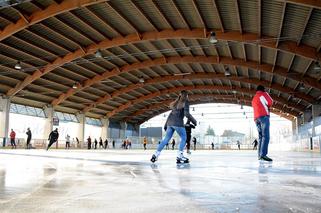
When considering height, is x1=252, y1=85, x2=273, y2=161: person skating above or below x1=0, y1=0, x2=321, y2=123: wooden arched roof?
below

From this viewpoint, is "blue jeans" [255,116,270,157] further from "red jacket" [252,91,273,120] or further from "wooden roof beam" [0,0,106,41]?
"wooden roof beam" [0,0,106,41]

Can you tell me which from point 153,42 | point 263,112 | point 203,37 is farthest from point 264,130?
point 153,42

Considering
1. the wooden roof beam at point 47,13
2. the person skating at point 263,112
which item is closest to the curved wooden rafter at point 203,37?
the wooden roof beam at point 47,13

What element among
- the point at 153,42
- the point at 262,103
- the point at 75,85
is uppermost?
the point at 153,42

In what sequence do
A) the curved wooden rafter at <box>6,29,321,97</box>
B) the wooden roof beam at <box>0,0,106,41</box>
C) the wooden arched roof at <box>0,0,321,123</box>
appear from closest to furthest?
the wooden roof beam at <box>0,0,106,41</box> → the wooden arched roof at <box>0,0,321,123</box> → the curved wooden rafter at <box>6,29,321,97</box>

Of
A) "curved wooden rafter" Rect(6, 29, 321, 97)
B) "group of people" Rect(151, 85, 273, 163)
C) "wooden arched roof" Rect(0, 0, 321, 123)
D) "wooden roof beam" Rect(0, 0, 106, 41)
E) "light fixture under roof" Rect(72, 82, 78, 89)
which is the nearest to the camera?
"group of people" Rect(151, 85, 273, 163)

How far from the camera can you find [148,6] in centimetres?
2134

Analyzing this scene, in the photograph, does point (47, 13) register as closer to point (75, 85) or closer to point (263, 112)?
point (263, 112)

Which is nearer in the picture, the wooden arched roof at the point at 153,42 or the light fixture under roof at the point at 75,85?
the wooden arched roof at the point at 153,42

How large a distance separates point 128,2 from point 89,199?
19.6m

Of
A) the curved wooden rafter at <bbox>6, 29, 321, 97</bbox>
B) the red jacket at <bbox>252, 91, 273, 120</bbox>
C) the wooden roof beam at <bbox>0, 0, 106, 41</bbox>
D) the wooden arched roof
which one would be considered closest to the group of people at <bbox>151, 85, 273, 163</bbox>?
the red jacket at <bbox>252, 91, 273, 120</bbox>

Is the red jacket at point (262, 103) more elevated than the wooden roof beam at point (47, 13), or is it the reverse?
the wooden roof beam at point (47, 13)

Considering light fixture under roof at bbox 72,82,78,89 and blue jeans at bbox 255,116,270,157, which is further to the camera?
light fixture under roof at bbox 72,82,78,89

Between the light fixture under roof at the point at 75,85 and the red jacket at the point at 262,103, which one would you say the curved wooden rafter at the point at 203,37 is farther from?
the red jacket at the point at 262,103
